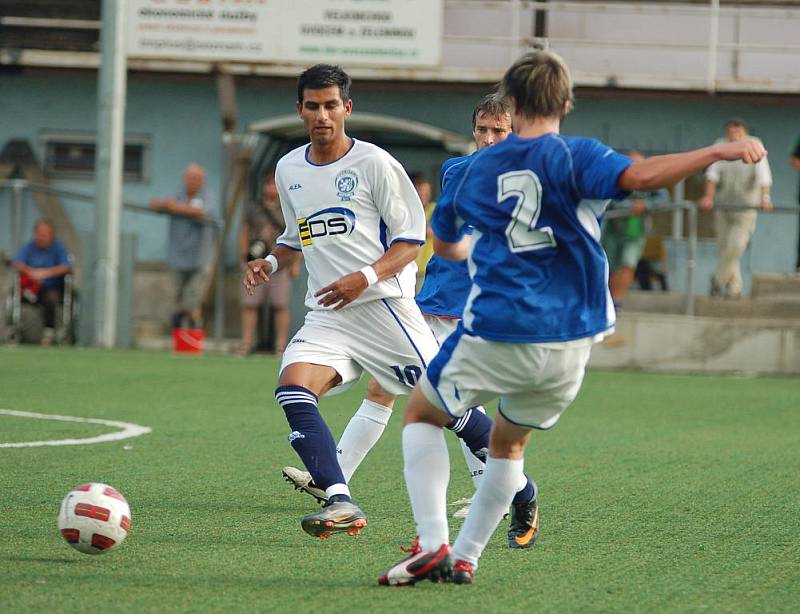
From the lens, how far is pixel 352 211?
20.6 feet

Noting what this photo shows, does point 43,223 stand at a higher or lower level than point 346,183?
lower

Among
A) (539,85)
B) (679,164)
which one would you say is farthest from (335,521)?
(679,164)

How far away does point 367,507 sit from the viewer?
662cm

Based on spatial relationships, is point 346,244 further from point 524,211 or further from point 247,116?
point 247,116

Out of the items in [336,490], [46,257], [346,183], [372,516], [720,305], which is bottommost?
[372,516]

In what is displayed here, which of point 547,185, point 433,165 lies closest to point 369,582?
point 547,185

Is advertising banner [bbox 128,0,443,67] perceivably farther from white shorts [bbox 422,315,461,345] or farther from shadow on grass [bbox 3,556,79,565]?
shadow on grass [bbox 3,556,79,565]

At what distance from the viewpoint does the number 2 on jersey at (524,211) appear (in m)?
4.63

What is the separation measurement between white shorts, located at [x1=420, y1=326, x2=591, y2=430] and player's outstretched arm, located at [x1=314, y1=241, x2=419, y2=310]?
1.08 meters

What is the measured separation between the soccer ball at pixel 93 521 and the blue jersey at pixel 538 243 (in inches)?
59.5

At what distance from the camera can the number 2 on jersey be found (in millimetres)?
4629

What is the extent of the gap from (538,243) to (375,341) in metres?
1.76

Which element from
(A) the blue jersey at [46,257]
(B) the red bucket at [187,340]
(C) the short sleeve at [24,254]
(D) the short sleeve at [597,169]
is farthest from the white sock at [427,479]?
(C) the short sleeve at [24,254]

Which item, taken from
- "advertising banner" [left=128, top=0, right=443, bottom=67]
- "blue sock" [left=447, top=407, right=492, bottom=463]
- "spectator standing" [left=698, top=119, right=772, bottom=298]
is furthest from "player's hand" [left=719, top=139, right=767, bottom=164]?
"advertising banner" [left=128, top=0, right=443, bottom=67]
